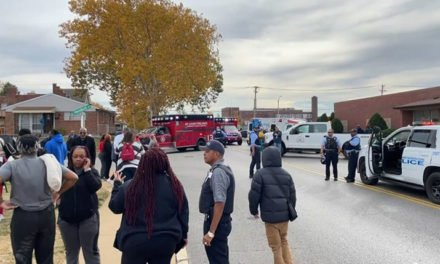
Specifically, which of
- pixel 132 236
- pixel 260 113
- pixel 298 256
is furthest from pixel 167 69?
pixel 260 113

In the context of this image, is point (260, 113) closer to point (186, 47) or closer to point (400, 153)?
point (186, 47)

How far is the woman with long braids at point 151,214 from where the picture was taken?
3.63 metres

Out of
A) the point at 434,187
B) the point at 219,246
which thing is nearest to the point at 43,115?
the point at 434,187

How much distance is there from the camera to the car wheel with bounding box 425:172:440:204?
1127 centimetres

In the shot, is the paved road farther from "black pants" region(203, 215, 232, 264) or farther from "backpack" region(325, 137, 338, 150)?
"backpack" region(325, 137, 338, 150)

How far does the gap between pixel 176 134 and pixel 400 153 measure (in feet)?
69.1

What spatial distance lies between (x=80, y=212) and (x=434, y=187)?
9167 millimetres

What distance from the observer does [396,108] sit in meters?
39.2

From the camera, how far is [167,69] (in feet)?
132

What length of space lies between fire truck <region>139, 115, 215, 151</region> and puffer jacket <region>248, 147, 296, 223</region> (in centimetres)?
2698

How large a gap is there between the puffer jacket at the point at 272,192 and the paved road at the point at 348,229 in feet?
4.07

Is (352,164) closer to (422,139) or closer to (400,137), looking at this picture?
(400,137)

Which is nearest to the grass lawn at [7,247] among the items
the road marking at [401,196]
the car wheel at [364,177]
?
the road marking at [401,196]

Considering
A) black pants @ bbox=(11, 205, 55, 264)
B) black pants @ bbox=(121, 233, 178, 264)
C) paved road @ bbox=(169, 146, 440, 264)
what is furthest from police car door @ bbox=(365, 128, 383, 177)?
black pants @ bbox=(121, 233, 178, 264)
